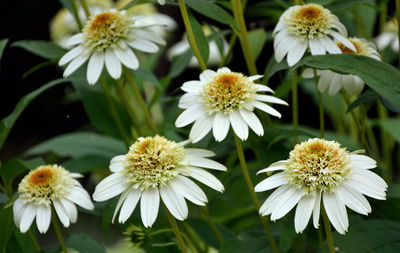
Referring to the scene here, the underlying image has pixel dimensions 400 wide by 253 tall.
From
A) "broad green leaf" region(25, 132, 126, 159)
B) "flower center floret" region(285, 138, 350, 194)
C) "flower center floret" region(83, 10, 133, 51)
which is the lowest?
"broad green leaf" region(25, 132, 126, 159)

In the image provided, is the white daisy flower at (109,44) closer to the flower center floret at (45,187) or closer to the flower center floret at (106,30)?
the flower center floret at (106,30)

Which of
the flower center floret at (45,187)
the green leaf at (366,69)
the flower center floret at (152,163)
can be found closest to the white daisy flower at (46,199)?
the flower center floret at (45,187)

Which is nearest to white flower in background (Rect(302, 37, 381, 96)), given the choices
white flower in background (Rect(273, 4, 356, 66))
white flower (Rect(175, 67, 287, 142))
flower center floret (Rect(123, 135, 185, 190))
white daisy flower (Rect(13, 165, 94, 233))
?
white flower in background (Rect(273, 4, 356, 66))

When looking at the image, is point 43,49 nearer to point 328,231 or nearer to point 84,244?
point 84,244

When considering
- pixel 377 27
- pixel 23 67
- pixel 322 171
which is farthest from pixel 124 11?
pixel 23 67

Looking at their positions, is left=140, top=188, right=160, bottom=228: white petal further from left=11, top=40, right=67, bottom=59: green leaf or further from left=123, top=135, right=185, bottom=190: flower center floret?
left=11, top=40, right=67, bottom=59: green leaf

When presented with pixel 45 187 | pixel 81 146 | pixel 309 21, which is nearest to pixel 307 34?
pixel 309 21
